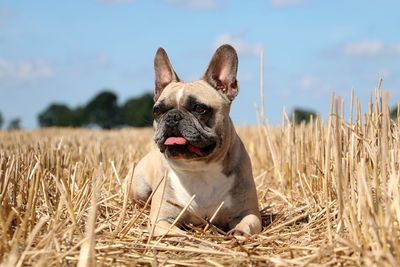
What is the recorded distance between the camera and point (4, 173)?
12.8ft

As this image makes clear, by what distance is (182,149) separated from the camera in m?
4.16

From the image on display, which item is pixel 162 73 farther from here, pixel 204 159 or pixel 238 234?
pixel 238 234

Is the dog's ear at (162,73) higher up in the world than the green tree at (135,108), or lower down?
higher up

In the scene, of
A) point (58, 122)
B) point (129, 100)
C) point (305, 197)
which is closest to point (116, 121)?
point (129, 100)

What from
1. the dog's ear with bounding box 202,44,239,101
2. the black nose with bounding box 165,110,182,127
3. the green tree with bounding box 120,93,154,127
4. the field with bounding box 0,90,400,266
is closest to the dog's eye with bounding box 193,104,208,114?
the black nose with bounding box 165,110,182,127

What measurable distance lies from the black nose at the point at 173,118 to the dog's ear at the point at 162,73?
2.20 ft

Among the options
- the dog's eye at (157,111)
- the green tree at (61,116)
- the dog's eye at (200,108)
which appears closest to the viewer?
the dog's eye at (200,108)

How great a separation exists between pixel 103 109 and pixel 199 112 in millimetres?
45216

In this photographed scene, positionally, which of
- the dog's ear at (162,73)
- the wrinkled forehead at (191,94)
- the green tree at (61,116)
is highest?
the dog's ear at (162,73)

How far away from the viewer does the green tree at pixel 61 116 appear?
1932 inches

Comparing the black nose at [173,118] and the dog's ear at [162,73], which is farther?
the dog's ear at [162,73]

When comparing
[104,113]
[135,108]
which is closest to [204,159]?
[135,108]

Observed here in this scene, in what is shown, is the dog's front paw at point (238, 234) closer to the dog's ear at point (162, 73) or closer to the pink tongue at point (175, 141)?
the pink tongue at point (175, 141)

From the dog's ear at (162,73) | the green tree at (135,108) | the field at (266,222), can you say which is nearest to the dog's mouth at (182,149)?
the field at (266,222)
